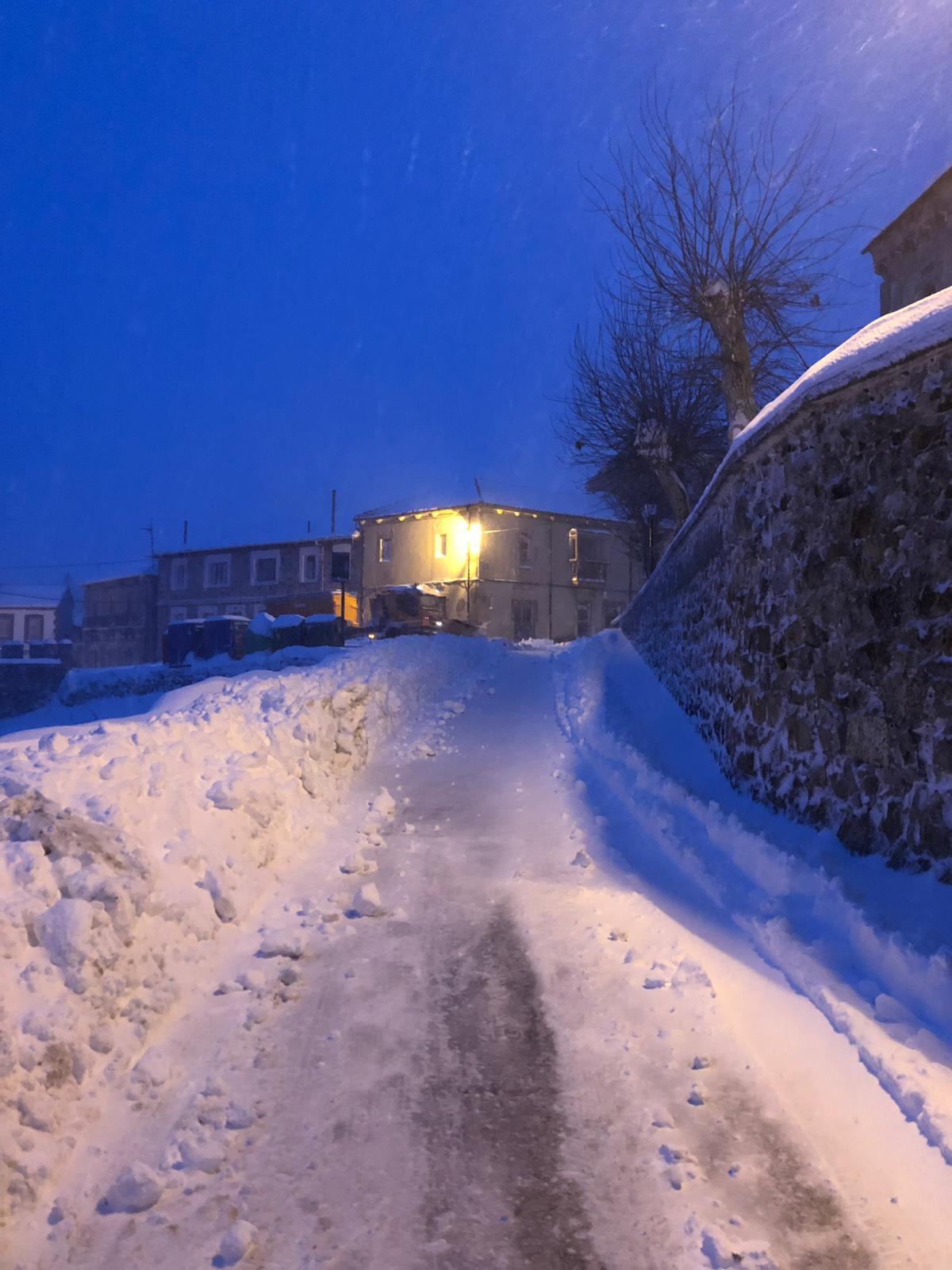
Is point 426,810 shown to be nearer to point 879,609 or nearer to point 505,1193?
point 879,609

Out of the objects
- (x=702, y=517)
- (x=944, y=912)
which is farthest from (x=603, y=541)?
(x=944, y=912)

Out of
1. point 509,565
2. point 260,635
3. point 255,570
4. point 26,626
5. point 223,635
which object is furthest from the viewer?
point 26,626

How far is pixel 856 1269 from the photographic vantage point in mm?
2322

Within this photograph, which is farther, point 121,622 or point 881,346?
point 121,622

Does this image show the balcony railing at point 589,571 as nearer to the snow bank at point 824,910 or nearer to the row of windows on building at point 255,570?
the row of windows on building at point 255,570

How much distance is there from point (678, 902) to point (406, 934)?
68.8 inches

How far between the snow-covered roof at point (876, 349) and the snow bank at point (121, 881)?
4.54 meters

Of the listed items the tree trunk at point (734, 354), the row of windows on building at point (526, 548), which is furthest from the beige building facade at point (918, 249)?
the row of windows on building at point (526, 548)

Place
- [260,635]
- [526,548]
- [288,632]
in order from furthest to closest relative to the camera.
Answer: [526,548] → [260,635] → [288,632]

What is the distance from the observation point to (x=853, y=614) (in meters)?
5.12

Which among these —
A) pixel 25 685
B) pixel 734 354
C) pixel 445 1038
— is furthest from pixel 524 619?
pixel 445 1038

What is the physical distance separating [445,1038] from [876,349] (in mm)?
4535

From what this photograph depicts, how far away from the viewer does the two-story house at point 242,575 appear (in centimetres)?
4806

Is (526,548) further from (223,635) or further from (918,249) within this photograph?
(918,249)
